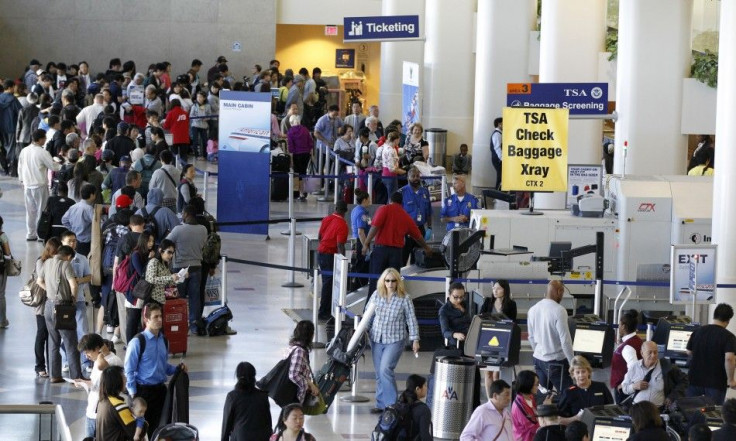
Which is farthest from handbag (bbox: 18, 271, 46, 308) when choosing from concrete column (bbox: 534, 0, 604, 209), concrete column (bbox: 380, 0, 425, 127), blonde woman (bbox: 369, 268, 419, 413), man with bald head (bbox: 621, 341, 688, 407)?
concrete column (bbox: 380, 0, 425, 127)

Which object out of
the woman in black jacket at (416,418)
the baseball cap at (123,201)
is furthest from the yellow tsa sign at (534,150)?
the woman in black jacket at (416,418)

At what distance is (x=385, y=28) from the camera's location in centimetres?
2694

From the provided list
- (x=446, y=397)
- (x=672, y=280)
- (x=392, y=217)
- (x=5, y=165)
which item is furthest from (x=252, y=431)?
(x=5, y=165)

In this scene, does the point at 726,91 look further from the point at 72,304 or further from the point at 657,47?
the point at 72,304

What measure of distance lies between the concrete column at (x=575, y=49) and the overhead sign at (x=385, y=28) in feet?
14.2

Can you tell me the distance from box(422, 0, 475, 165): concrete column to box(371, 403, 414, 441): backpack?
69.6ft

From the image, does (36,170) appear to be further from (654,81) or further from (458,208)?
(654,81)

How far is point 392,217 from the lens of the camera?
17.1 meters

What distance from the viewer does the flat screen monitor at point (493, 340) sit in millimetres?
12758

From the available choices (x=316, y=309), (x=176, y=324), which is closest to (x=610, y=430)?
(x=316, y=309)

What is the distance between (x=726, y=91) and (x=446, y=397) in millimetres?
5243

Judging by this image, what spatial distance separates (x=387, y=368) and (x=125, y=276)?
325 centimetres

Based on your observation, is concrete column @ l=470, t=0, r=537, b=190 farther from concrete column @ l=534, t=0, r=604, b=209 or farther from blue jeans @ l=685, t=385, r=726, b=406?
→ blue jeans @ l=685, t=385, r=726, b=406

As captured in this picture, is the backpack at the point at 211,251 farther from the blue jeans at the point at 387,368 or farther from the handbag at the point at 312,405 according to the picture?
the handbag at the point at 312,405
